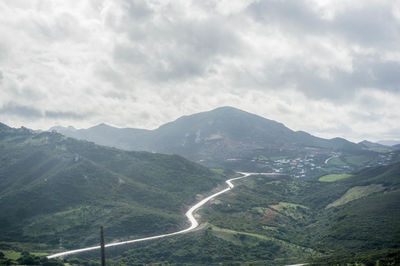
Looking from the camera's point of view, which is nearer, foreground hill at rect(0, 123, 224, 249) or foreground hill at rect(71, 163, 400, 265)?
foreground hill at rect(71, 163, 400, 265)

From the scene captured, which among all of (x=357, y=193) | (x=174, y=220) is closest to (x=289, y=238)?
(x=174, y=220)

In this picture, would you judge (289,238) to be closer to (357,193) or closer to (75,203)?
(357,193)

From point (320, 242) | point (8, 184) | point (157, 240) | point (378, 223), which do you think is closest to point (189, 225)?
point (157, 240)

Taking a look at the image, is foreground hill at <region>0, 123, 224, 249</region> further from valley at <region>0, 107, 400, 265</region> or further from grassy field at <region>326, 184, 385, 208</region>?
grassy field at <region>326, 184, 385, 208</region>

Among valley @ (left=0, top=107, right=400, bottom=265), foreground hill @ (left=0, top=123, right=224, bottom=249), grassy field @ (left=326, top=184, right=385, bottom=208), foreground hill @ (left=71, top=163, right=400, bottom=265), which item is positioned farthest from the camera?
grassy field @ (left=326, top=184, right=385, bottom=208)

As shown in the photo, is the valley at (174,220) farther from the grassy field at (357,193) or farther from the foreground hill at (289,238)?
the grassy field at (357,193)

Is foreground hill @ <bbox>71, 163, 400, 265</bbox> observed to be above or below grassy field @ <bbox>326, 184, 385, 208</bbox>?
below

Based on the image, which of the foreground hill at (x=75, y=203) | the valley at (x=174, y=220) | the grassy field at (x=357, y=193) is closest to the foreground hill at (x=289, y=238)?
the valley at (x=174, y=220)

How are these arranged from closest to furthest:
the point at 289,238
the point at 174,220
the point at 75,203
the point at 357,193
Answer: the point at 289,238 → the point at 174,220 → the point at 75,203 → the point at 357,193

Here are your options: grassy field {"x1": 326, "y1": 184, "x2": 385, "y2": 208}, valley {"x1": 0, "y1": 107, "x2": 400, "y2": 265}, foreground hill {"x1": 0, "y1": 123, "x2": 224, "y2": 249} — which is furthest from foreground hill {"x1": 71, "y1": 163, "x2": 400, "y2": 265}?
foreground hill {"x1": 0, "y1": 123, "x2": 224, "y2": 249}

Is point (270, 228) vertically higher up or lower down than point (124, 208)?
lower down

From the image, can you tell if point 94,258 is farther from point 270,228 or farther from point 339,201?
point 339,201
